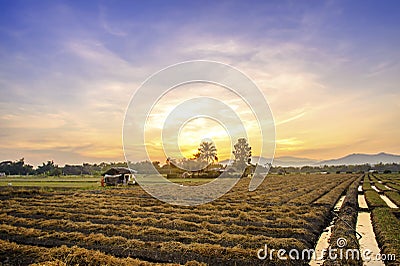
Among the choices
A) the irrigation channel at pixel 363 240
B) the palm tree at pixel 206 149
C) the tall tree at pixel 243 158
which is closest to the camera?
the irrigation channel at pixel 363 240

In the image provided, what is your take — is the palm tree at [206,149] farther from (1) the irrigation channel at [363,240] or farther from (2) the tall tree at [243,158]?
(2) the tall tree at [243,158]

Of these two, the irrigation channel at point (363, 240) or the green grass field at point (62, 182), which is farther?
the green grass field at point (62, 182)

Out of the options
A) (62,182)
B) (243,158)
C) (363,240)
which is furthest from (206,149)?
(243,158)

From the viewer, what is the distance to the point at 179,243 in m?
9.05

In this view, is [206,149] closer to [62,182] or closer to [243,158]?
[62,182]

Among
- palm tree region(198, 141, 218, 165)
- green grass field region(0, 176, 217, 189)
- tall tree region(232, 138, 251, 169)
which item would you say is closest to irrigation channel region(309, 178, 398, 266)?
palm tree region(198, 141, 218, 165)

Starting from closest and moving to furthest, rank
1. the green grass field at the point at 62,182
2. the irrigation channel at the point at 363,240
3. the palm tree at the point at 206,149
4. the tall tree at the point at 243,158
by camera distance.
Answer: the irrigation channel at the point at 363,240
the palm tree at the point at 206,149
the green grass field at the point at 62,182
the tall tree at the point at 243,158

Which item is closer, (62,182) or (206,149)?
(206,149)

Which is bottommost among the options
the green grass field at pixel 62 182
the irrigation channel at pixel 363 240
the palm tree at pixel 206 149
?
the irrigation channel at pixel 363 240

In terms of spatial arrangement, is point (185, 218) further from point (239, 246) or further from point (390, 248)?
point (390, 248)

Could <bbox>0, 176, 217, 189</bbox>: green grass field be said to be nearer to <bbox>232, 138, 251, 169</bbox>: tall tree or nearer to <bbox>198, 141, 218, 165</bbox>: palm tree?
<bbox>198, 141, 218, 165</bbox>: palm tree

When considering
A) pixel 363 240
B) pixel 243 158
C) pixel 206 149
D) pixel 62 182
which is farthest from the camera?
pixel 243 158

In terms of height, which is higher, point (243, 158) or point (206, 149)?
point (243, 158)

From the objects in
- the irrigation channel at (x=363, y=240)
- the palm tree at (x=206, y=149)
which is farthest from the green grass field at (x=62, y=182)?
the irrigation channel at (x=363, y=240)
